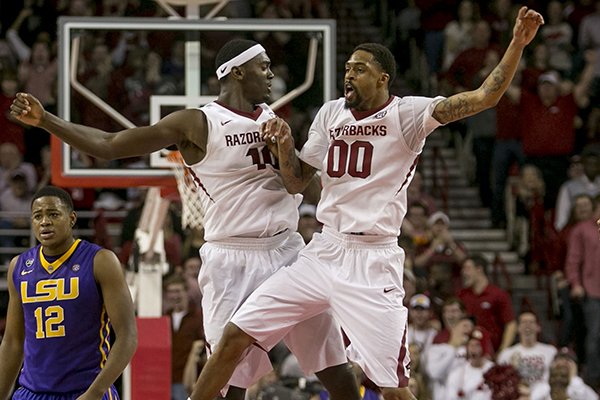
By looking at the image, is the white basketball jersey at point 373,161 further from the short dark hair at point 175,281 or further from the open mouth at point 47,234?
the short dark hair at point 175,281

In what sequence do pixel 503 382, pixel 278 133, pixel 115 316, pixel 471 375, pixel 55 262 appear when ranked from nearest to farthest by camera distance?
pixel 115 316
pixel 55 262
pixel 278 133
pixel 503 382
pixel 471 375

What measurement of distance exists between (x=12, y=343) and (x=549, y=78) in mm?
10148

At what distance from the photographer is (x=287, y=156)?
7.52 metres

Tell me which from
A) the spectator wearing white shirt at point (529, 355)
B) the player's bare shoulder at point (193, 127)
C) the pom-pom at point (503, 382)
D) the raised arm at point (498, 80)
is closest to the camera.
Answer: the raised arm at point (498, 80)

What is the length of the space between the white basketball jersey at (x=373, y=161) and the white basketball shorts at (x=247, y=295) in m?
0.44

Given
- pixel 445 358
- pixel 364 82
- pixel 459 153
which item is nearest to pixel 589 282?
pixel 445 358

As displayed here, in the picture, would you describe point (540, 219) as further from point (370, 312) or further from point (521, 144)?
point (370, 312)

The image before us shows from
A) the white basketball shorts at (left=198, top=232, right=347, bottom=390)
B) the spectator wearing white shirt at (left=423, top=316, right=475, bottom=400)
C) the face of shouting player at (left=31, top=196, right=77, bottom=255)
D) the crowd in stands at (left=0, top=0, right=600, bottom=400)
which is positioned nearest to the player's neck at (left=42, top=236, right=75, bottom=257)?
the face of shouting player at (left=31, top=196, right=77, bottom=255)

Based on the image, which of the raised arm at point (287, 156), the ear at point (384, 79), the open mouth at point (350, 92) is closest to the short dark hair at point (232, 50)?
Result: the raised arm at point (287, 156)

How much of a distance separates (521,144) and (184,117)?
905 cm

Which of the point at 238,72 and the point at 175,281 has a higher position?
the point at 238,72

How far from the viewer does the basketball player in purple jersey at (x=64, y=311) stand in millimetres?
6977

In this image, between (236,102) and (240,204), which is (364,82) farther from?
(240,204)

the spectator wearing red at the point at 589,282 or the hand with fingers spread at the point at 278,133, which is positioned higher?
the hand with fingers spread at the point at 278,133
